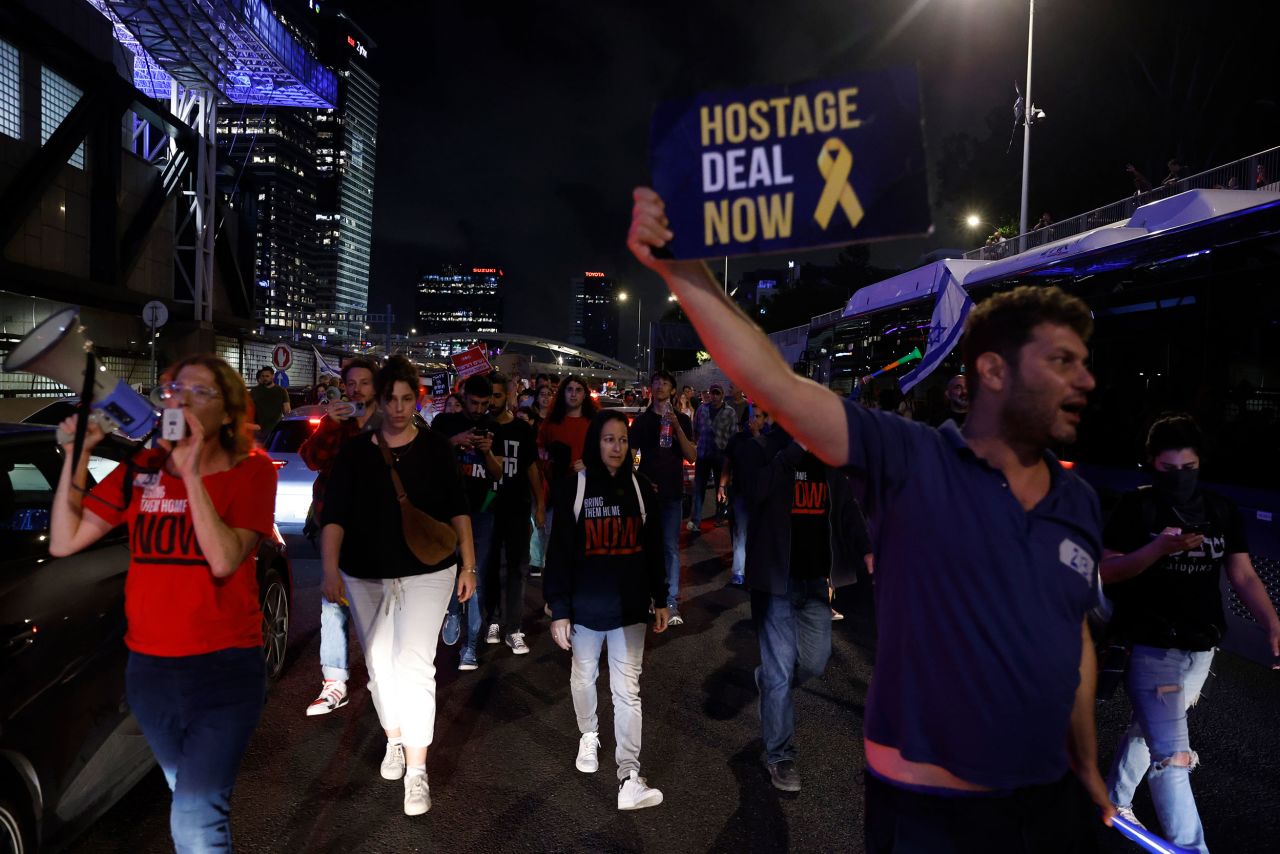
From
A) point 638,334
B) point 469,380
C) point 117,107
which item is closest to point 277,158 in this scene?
point 638,334

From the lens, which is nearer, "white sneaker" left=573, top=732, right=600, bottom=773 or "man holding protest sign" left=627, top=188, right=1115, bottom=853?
"man holding protest sign" left=627, top=188, right=1115, bottom=853

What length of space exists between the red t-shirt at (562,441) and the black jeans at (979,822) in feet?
20.0

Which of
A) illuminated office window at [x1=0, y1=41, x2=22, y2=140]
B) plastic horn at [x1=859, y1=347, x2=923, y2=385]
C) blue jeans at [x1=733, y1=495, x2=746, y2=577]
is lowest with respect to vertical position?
blue jeans at [x1=733, y1=495, x2=746, y2=577]

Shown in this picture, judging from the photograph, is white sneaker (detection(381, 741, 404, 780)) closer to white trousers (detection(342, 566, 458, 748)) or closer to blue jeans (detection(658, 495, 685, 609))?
white trousers (detection(342, 566, 458, 748))

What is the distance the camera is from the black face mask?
10.6 ft

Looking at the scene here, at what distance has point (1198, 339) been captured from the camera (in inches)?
283

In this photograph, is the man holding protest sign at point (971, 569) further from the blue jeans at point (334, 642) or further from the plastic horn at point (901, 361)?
the plastic horn at point (901, 361)

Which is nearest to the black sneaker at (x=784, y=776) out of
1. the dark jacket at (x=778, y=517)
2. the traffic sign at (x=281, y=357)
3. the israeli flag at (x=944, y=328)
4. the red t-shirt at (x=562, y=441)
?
the dark jacket at (x=778, y=517)

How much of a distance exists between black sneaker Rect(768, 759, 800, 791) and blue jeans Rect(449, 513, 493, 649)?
A: 8.52 ft

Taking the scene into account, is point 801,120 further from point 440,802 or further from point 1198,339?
point 1198,339

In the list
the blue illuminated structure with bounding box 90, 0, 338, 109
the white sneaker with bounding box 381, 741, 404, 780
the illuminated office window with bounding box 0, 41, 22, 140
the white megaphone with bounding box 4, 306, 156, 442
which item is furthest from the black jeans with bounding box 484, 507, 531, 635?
the blue illuminated structure with bounding box 90, 0, 338, 109

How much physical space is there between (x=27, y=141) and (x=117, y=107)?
3636mm

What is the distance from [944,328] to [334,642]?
7.06 meters

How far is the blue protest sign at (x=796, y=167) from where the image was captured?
169cm
